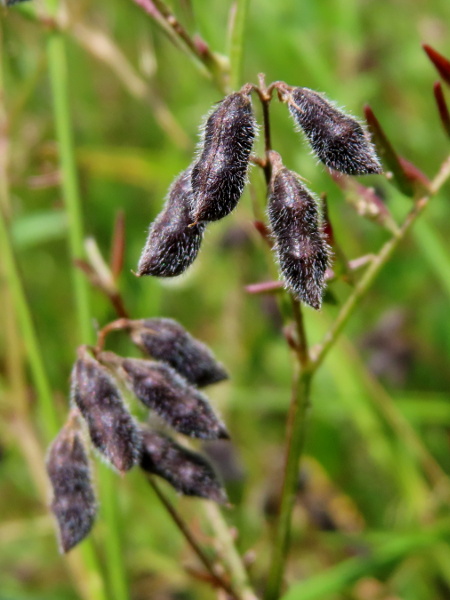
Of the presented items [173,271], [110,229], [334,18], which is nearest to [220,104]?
[173,271]

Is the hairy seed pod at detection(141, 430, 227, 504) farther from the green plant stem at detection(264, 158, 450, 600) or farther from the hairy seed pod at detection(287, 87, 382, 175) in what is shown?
the hairy seed pod at detection(287, 87, 382, 175)

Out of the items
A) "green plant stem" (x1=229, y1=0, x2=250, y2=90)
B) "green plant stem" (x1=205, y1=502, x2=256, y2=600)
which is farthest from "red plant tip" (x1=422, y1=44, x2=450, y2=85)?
"green plant stem" (x1=205, y1=502, x2=256, y2=600)

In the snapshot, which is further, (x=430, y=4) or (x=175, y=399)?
(x=430, y=4)

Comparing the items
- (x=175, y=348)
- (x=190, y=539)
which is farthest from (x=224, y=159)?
(x=190, y=539)

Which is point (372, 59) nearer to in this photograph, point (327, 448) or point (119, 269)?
point (327, 448)

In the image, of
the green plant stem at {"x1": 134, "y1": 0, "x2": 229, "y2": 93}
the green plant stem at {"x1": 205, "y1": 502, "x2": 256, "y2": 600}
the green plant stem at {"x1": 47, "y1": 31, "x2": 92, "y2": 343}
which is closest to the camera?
the green plant stem at {"x1": 134, "y1": 0, "x2": 229, "y2": 93}

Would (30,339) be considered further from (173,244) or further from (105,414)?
(173,244)
